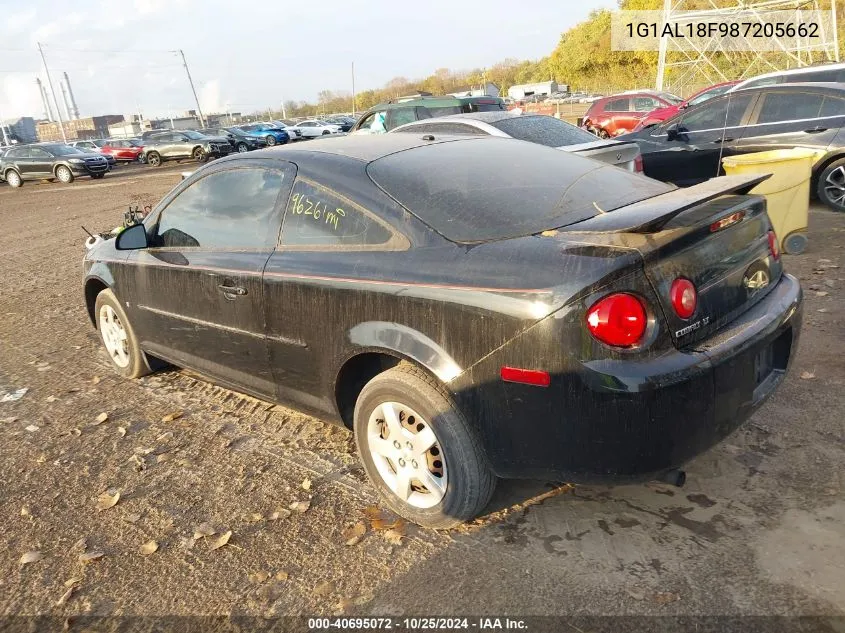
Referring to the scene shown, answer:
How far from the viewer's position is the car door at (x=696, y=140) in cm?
889

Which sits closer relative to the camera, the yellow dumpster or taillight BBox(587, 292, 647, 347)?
taillight BBox(587, 292, 647, 347)

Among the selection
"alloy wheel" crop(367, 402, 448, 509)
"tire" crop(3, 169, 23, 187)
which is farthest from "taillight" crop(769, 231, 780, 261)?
"tire" crop(3, 169, 23, 187)

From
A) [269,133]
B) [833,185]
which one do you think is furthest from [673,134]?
[269,133]

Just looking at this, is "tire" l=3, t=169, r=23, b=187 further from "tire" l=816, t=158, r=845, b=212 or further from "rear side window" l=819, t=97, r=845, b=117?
"tire" l=816, t=158, r=845, b=212

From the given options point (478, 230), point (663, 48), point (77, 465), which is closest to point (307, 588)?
point (478, 230)

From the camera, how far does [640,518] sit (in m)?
2.85

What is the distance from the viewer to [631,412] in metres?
2.29

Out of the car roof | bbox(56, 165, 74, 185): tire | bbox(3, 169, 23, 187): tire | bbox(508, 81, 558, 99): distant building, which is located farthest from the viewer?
bbox(508, 81, 558, 99): distant building

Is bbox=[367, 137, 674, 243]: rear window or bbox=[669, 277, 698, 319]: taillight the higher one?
bbox=[367, 137, 674, 243]: rear window

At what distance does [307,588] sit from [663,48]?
32.1 meters

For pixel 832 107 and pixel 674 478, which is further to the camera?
pixel 832 107

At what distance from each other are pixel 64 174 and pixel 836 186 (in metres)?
25.6

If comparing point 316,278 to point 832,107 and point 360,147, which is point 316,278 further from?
A: point 832,107

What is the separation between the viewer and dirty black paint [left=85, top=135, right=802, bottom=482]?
231 cm
